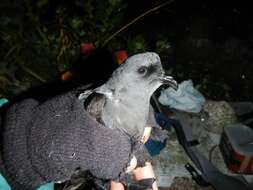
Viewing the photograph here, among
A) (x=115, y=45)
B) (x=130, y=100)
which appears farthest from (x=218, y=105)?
(x=130, y=100)

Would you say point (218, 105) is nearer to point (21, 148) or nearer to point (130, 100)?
point (130, 100)

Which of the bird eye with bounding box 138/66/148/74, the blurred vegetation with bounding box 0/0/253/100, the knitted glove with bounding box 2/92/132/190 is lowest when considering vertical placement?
the blurred vegetation with bounding box 0/0/253/100

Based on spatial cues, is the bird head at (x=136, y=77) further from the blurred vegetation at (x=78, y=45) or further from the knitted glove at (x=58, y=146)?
the blurred vegetation at (x=78, y=45)

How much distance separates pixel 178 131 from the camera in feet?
11.3

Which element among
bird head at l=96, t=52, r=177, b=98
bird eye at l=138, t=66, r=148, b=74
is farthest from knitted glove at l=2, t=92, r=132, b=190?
bird eye at l=138, t=66, r=148, b=74

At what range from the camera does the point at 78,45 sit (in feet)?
13.5

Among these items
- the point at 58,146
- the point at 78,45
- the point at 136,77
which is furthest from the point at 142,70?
the point at 78,45

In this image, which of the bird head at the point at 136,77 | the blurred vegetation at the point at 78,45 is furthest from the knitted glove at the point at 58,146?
the blurred vegetation at the point at 78,45

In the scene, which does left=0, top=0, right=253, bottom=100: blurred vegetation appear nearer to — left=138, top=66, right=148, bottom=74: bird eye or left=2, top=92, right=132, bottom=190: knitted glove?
left=2, top=92, right=132, bottom=190: knitted glove

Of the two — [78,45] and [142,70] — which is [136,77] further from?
[78,45]

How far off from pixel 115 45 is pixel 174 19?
1498mm

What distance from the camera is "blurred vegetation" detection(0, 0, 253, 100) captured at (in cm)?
399

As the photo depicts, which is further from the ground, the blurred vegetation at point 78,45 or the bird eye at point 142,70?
the bird eye at point 142,70

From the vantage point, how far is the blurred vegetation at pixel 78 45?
3994mm
